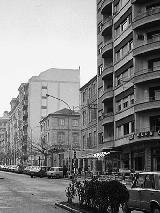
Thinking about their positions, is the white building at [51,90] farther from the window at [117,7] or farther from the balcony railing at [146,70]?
the balcony railing at [146,70]

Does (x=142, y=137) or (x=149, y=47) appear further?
(x=149, y=47)

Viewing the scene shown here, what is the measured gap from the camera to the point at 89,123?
222 feet

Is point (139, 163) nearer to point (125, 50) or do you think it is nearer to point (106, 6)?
point (125, 50)

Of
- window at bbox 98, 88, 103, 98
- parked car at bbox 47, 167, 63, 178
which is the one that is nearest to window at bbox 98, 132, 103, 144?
window at bbox 98, 88, 103, 98

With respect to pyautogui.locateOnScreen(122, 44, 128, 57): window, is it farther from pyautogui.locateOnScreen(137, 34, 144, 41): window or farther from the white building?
the white building

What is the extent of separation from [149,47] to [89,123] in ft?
81.3

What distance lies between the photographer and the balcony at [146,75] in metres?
44.0

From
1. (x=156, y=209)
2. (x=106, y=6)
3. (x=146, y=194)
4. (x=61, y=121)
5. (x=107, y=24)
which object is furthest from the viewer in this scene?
(x=61, y=121)

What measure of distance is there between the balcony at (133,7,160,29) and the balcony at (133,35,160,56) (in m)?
1.63

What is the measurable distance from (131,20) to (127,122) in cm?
1112

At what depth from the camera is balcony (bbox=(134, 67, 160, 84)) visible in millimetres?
44031

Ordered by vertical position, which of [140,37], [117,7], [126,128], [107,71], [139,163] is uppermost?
[117,7]

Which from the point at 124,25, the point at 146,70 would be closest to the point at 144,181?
the point at 146,70

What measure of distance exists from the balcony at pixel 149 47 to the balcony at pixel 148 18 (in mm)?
1632
